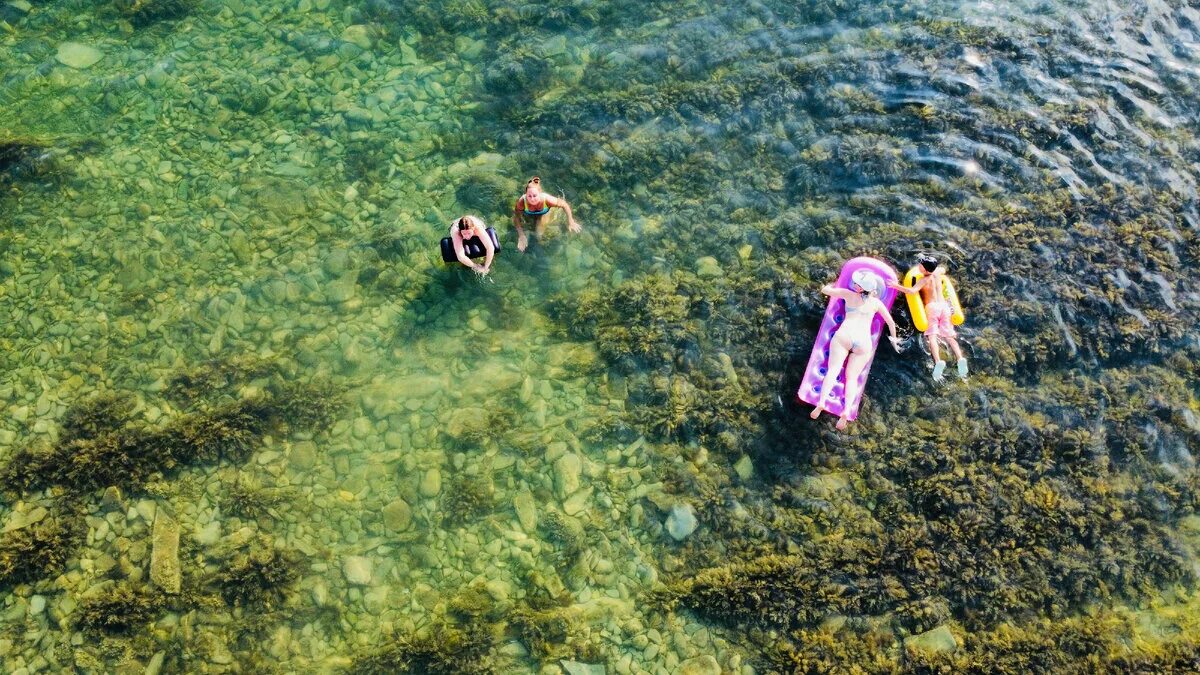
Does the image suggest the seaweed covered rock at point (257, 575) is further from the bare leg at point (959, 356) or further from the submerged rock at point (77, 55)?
the submerged rock at point (77, 55)

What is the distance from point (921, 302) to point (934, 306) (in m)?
0.20

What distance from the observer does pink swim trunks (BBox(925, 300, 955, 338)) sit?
1154 centimetres

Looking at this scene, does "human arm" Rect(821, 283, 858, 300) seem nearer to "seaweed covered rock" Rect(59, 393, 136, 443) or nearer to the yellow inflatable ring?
the yellow inflatable ring

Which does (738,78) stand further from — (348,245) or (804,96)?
(348,245)

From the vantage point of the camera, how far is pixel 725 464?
35.9 ft

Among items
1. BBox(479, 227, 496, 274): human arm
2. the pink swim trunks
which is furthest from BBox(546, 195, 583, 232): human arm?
the pink swim trunks

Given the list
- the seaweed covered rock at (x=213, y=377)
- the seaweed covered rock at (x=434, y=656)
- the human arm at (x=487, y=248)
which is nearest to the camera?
the seaweed covered rock at (x=434, y=656)

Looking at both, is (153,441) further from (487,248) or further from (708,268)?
(708,268)

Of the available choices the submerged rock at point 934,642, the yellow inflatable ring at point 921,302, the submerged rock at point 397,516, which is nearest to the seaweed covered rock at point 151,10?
the submerged rock at point 397,516

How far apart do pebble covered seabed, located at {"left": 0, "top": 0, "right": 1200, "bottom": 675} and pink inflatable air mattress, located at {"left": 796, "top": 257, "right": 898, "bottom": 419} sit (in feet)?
0.98

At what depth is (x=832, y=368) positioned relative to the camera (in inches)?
440

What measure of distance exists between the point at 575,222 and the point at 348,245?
3849mm

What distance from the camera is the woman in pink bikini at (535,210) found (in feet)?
39.4

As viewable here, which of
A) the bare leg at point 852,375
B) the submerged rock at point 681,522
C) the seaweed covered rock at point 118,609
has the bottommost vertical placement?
the seaweed covered rock at point 118,609
